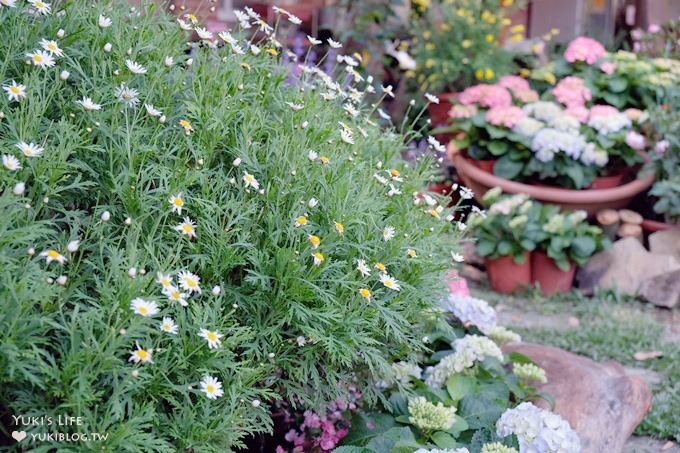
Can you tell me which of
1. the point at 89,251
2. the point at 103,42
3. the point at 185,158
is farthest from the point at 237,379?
the point at 103,42

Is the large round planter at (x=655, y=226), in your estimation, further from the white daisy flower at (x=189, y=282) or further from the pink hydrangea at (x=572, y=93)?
the white daisy flower at (x=189, y=282)

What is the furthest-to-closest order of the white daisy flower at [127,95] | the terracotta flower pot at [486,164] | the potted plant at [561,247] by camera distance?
the terracotta flower pot at [486,164] → the potted plant at [561,247] → the white daisy flower at [127,95]

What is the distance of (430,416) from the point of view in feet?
6.54

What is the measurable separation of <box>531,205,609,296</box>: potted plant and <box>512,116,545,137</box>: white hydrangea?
A: 1.47 ft

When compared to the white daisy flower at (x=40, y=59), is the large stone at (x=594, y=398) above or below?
below

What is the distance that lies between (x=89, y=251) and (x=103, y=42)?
20.5 inches

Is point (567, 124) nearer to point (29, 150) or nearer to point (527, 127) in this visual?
point (527, 127)

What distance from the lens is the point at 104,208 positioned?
1.56 m

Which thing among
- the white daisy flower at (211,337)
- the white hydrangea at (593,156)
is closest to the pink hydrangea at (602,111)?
the white hydrangea at (593,156)

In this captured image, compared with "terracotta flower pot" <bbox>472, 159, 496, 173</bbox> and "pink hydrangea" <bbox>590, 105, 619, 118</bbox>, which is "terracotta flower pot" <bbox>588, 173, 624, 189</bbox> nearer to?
"pink hydrangea" <bbox>590, 105, 619, 118</bbox>

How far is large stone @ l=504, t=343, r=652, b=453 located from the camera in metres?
2.35

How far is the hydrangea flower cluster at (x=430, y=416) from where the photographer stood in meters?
1.98

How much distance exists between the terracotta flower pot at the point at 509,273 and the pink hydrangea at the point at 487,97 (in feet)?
3.22

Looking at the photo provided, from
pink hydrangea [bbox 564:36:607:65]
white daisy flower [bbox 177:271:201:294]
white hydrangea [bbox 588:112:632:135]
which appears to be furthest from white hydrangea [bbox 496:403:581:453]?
pink hydrangea [bbox 564:36:607:65]
